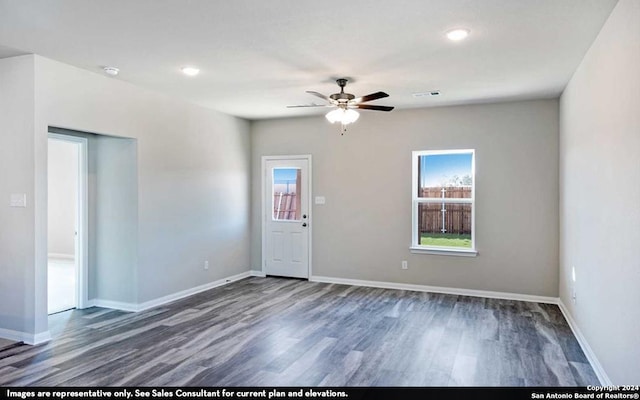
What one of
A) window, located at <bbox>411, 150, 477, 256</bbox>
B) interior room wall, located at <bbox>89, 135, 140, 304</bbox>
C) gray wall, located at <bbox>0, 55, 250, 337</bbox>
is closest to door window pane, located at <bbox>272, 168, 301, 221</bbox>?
gray wall, located at <bbox>0, 55, 250, 337</bbox>

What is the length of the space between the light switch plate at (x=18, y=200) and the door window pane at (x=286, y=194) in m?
3.81

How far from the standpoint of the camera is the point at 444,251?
6.00 metres

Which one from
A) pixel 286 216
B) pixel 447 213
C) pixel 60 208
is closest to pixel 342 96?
pixel 447 213

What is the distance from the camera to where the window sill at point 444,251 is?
19.3ft

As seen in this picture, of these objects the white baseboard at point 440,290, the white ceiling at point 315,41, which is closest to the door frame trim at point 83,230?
the white ceiling at point 315,41

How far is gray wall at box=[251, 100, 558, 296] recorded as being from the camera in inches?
218

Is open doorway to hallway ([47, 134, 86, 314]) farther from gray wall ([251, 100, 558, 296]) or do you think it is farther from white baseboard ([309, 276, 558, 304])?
white baseboard ([309, 276, 558, 304])

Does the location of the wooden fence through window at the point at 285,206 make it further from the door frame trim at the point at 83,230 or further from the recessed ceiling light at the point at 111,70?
the recessed ceiling light at the point at 111,70

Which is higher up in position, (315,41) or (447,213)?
(315,41)

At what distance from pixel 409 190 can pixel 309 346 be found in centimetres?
316

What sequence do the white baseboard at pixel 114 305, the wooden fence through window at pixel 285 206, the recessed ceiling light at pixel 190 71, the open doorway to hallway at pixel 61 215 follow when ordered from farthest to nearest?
the wooden fence through window at pixel 285 206
the open doorway to hallway at pixel 61 215
the white baseboard at pixel 114 305
the recessed ceiling light at pixel 190 71

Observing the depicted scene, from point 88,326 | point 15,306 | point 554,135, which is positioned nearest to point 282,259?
point 88,326

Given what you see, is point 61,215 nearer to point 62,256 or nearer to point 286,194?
point 62,256

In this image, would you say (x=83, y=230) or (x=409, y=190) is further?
(x=409, y=190)
